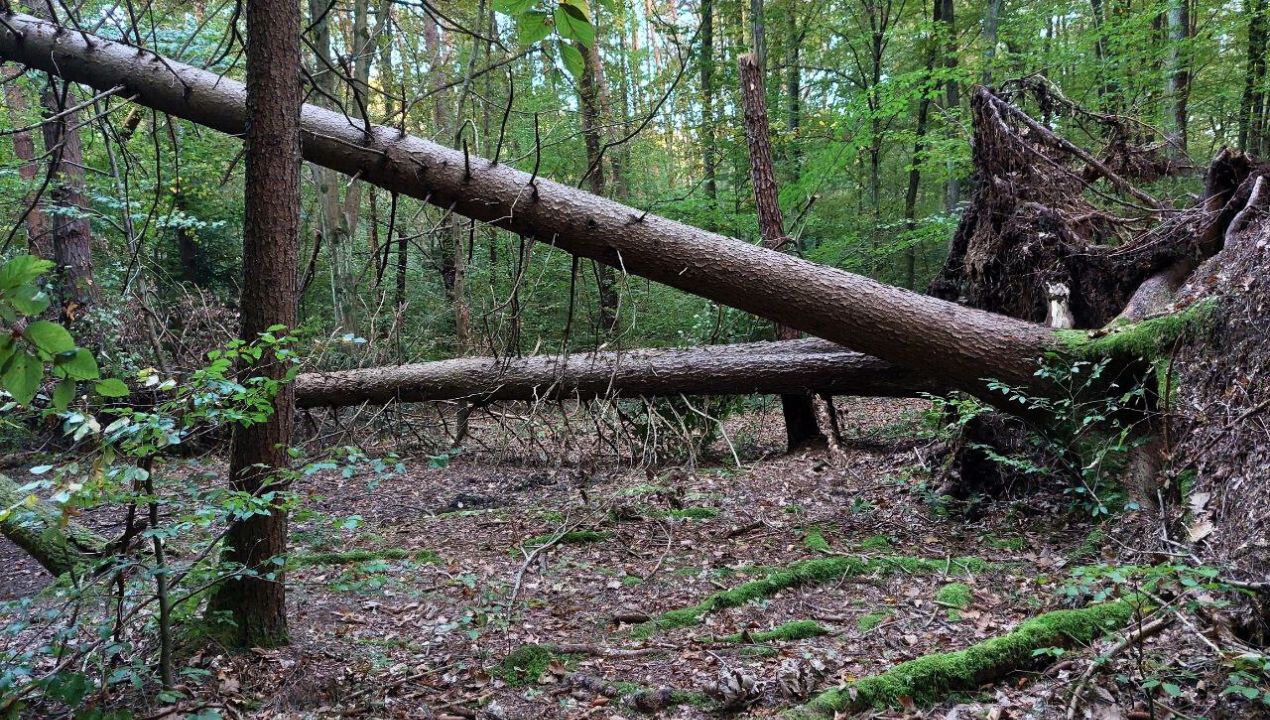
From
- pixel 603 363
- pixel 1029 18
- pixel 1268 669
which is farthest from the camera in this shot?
pixel 1029 18

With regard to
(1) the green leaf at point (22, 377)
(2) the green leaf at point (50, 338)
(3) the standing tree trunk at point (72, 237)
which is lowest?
(1) the green leaf at point (22, 377)

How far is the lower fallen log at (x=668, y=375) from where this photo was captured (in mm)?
6469

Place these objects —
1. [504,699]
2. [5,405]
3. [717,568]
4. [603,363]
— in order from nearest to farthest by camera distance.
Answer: [5,405]
[504,699]
[717,568]
[603,363]

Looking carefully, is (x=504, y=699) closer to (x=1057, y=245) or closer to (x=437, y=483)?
(x=437, y=483)

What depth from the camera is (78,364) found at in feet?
3.47

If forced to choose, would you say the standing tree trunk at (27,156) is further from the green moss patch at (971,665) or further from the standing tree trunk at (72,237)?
the green moss patch at (971,665)

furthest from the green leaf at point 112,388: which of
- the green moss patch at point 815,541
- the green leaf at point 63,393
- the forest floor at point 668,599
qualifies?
the green moss patch at point 815,541

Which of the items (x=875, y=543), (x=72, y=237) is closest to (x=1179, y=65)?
(x=875, y=543)

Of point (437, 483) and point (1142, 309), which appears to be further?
point (437, 483)

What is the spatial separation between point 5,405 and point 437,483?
540 centimetres

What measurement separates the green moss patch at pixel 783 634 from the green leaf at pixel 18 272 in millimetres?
3210

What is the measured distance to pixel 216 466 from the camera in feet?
24.6

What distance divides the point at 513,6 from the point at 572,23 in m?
0.12

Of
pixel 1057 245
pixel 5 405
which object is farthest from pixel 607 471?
pixel 5 405
